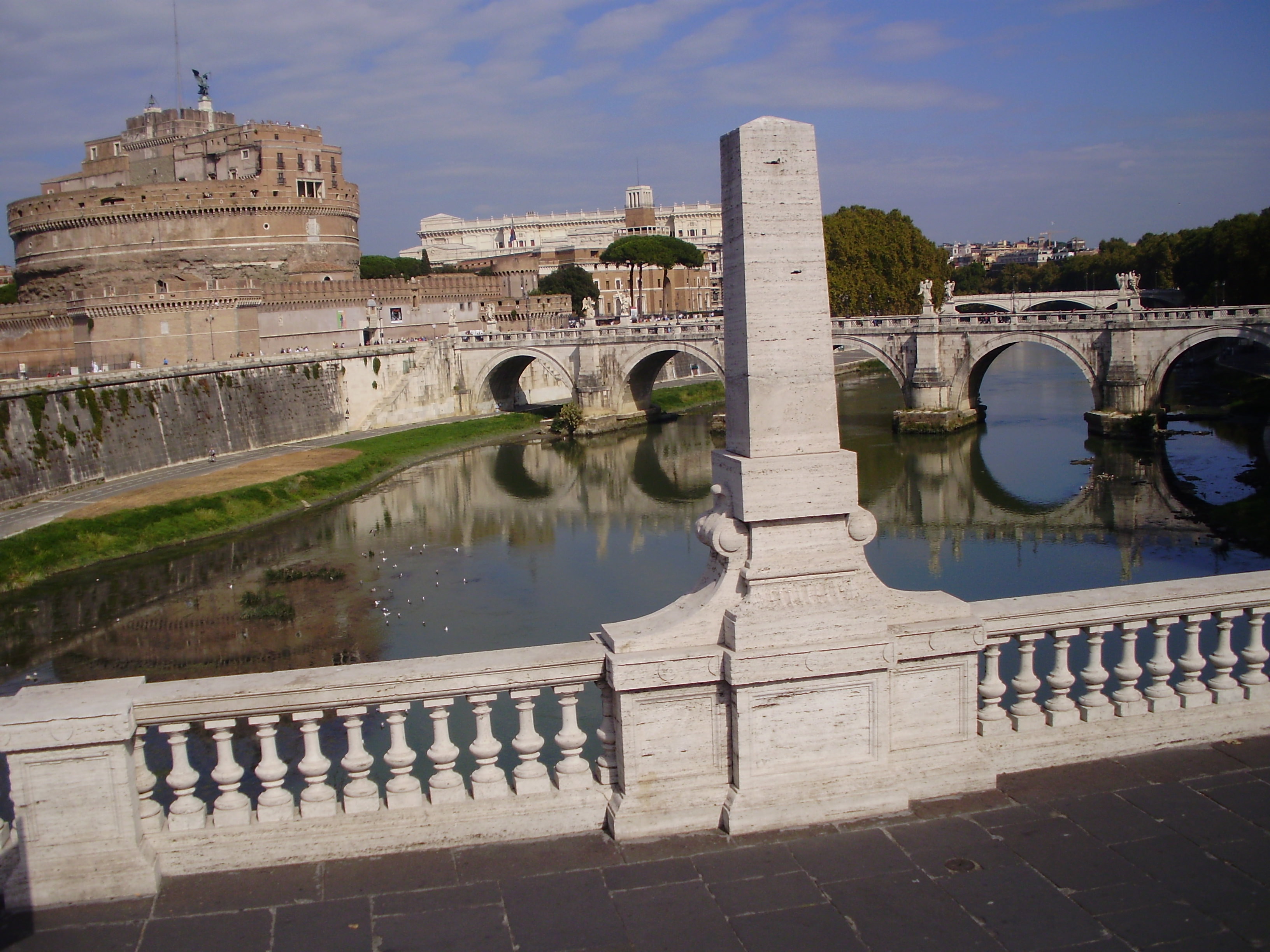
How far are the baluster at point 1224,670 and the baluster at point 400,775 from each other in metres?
2.66

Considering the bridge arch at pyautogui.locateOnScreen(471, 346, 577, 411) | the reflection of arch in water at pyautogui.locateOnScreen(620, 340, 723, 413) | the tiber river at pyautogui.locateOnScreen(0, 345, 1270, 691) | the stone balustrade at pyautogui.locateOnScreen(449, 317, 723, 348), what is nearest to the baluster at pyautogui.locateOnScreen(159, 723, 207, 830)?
the tiber river at pyautogui.locateOnScreen(0, 345, 1270, 691)

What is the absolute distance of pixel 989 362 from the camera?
30.5 meters

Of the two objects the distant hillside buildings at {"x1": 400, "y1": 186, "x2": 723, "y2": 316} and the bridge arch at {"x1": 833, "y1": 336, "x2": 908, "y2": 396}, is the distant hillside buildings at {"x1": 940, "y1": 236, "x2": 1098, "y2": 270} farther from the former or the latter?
the bridge arch at {"x1": 833, "y1": 336, "x2": 908, "y2": 396}

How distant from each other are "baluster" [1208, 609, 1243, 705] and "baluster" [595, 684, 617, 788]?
2.05 m

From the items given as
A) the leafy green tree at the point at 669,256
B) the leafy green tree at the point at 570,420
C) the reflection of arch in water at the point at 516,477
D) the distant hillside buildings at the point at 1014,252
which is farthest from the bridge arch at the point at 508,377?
the distant hillside buildings at the point at 1014,252

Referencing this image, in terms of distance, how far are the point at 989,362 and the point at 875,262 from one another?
1384 centimetres

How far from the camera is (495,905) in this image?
2.85m

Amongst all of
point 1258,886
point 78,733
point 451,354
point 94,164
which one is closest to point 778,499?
point 1258,886

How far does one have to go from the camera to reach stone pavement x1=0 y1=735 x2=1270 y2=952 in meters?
2.66

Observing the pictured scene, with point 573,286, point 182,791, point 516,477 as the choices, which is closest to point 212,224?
point 573,286

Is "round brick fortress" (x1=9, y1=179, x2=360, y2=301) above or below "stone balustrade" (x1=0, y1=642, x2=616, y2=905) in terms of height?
above

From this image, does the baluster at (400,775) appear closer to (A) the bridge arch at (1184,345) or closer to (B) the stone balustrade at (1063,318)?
(A) the bridge arch at (1184,345)

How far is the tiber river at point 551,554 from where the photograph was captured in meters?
13.5

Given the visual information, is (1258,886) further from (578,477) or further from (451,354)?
(451,354)
